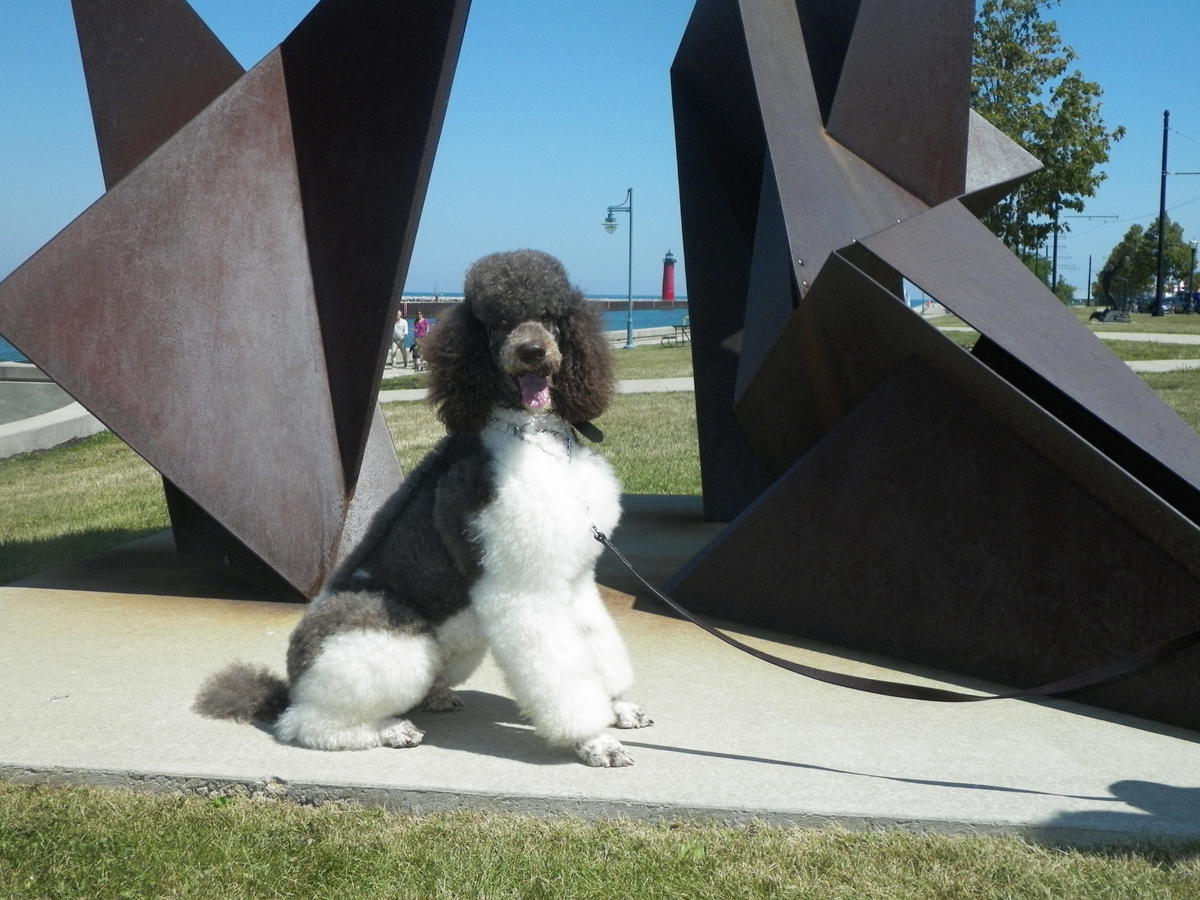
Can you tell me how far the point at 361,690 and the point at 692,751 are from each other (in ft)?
3.68

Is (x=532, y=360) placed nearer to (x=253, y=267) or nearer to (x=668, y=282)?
(x=253, y=267)

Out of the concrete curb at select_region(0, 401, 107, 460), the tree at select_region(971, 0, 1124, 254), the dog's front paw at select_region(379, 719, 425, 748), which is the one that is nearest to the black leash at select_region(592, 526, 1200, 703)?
the dog's front paw at select_region(379, 719, 425, 748)

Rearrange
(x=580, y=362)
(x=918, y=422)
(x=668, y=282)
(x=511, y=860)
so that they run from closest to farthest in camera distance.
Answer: (x=511, y=860) → (x=580, y=362) → (x=918, y=422) → (x=668, y=282)

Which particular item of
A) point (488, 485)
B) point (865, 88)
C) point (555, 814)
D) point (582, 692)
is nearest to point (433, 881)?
point (555, 814)

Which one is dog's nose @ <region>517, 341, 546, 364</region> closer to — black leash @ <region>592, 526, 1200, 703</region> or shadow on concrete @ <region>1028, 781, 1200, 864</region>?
black leash @ <region>592, 526, 1200, 703</region>

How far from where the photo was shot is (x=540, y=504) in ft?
11.8

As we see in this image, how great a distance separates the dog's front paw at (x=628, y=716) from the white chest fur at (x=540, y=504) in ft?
1.93

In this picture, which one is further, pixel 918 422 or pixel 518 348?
pixel 918 422

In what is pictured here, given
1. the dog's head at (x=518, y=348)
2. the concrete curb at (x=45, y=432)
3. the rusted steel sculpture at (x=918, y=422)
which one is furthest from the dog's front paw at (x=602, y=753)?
the concrete curb at (x=45, y=432)

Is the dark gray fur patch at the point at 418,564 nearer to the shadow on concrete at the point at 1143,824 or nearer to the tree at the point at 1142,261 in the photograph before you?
the shadow on concrete at the point at 1143,824

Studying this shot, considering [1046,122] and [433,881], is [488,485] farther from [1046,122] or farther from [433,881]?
[1046,122]

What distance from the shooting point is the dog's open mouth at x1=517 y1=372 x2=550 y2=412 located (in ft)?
11.8

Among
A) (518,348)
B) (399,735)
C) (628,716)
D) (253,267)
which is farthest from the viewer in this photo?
(253,267)

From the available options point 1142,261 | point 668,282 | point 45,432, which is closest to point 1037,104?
point 45,432
